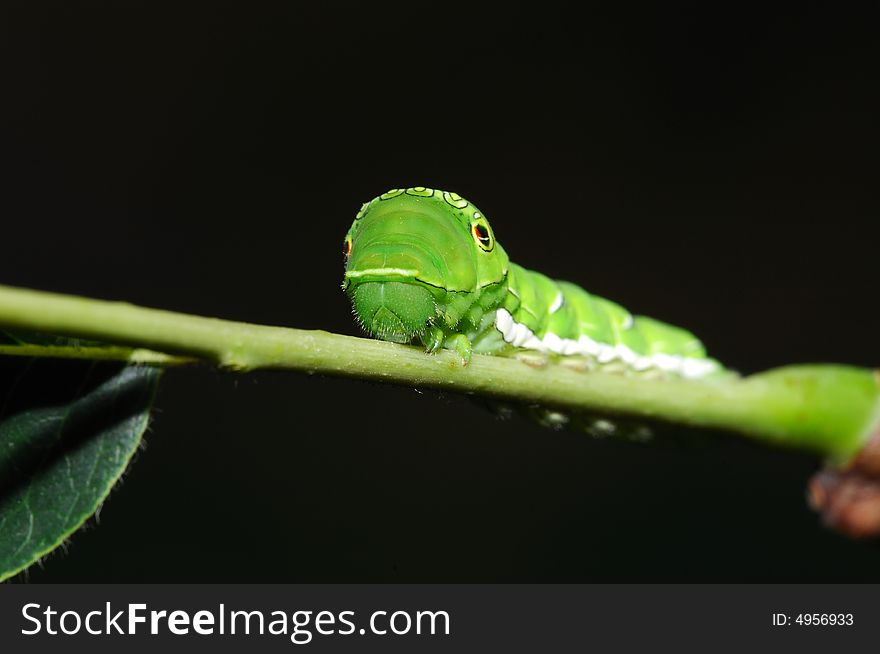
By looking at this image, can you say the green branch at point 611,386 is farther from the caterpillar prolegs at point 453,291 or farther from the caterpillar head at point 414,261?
the caterpillar head at point 414,261

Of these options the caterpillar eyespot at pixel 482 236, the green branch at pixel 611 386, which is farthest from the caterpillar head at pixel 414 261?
the green branch at pixel 611 386

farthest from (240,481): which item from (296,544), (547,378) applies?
(547,378)

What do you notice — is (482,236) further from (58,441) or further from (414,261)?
(58,441)

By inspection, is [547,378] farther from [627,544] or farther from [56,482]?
[627,544]

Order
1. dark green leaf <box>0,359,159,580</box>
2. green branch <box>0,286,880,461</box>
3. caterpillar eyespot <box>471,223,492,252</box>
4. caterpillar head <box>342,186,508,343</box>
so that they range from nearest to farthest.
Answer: green branch <box>0,286,880,461</box> → dark green leaf <box>0,359,159,580</box> → caterpillar head <box>342,186,508,343</box> → caterpillar eyespot <box>471,223,492,252</box>

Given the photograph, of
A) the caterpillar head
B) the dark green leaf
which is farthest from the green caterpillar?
the dark green leaf

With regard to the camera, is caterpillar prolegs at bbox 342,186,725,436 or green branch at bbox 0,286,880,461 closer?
green branch at bbox 0,286,880,461

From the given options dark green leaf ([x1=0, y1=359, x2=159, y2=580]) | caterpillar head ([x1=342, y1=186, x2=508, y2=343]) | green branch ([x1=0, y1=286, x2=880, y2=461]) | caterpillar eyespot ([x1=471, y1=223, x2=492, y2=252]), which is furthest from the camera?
caterpillar eyespot ([x1=471, y1=223, x2=492, y2=252])

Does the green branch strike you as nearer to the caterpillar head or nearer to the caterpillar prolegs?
the caterpillar prolegs
